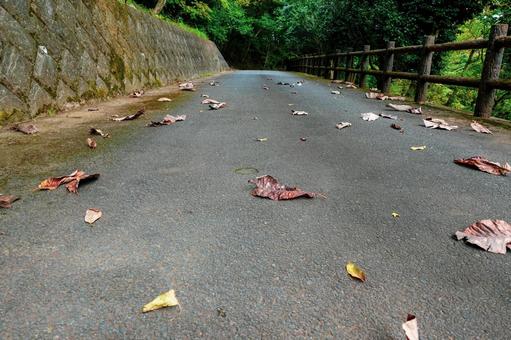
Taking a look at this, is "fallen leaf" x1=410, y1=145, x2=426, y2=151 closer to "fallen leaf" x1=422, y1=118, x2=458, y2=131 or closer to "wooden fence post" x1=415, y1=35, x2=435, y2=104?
"fallen leaf" x1=422, y1=118, x2=458, y2=131

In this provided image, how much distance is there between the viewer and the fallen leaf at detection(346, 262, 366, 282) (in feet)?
4.55

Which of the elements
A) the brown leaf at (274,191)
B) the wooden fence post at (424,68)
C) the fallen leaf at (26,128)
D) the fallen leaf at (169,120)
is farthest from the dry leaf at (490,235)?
the wooden fence post at (424,68)

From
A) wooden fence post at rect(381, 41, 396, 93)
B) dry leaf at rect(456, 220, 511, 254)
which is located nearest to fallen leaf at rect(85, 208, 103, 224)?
dry leaf at rect(456, 220, 511, 254)

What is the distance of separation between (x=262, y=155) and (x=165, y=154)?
73 centimetres

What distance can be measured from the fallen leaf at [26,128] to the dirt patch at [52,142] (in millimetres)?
48

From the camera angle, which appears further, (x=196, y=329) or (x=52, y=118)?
(x=52, y=118)

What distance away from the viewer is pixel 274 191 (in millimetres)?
2158

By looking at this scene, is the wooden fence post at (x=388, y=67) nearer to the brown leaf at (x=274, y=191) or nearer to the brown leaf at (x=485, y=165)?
the brown leaf at (x=485, y=165)

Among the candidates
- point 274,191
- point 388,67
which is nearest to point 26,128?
point 274,191

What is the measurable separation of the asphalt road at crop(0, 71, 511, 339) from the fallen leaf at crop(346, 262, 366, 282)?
0.03 metres

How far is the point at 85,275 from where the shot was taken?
138cm

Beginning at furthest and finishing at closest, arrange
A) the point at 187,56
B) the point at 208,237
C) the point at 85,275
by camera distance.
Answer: the point at 187,56
the point at 208,237
the point at 85,275

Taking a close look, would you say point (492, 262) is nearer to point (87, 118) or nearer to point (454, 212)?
Result: point (454, 212)

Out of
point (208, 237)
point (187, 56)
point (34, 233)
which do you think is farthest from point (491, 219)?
point (187, 56)
